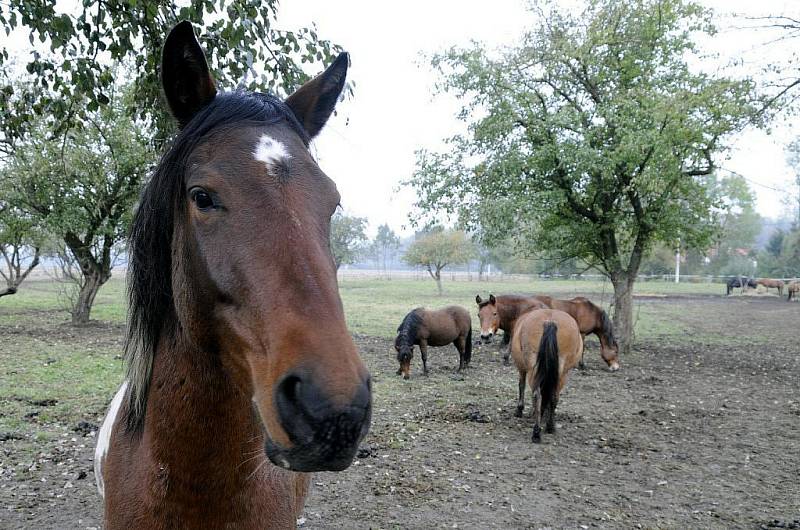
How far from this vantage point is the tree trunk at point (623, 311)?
45.2 feet

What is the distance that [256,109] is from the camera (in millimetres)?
1750

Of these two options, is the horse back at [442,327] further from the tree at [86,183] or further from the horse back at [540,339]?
the tree at [86,183]

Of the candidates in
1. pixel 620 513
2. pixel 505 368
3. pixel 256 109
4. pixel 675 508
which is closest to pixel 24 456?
pixel 256 109

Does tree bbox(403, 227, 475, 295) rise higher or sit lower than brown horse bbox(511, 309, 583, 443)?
higher

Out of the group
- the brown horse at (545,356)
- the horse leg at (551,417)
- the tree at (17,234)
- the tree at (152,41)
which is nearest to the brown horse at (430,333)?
the brown horse at (545,356)

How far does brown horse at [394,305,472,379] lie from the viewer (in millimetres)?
10781

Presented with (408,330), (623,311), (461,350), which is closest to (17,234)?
(408,330)

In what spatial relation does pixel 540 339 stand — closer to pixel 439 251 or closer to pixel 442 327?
pixel 442 327

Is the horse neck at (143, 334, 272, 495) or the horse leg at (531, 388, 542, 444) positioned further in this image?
the horse leg at (531, 388, 542, 444)

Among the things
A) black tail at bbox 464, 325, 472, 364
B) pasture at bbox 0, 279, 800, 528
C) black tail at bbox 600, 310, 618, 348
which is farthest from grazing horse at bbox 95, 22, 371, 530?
black tail at bbox 600, 310, 618, 348

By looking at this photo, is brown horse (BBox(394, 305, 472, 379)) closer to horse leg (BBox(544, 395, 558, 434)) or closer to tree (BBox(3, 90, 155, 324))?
horse leg (BBox(544, 395, 558, 434))

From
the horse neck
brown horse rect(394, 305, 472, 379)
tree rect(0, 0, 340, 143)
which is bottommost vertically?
brown horse rect(394, 305, 472, 379)

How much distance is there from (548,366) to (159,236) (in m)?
5.99

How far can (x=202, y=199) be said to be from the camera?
1568mm
